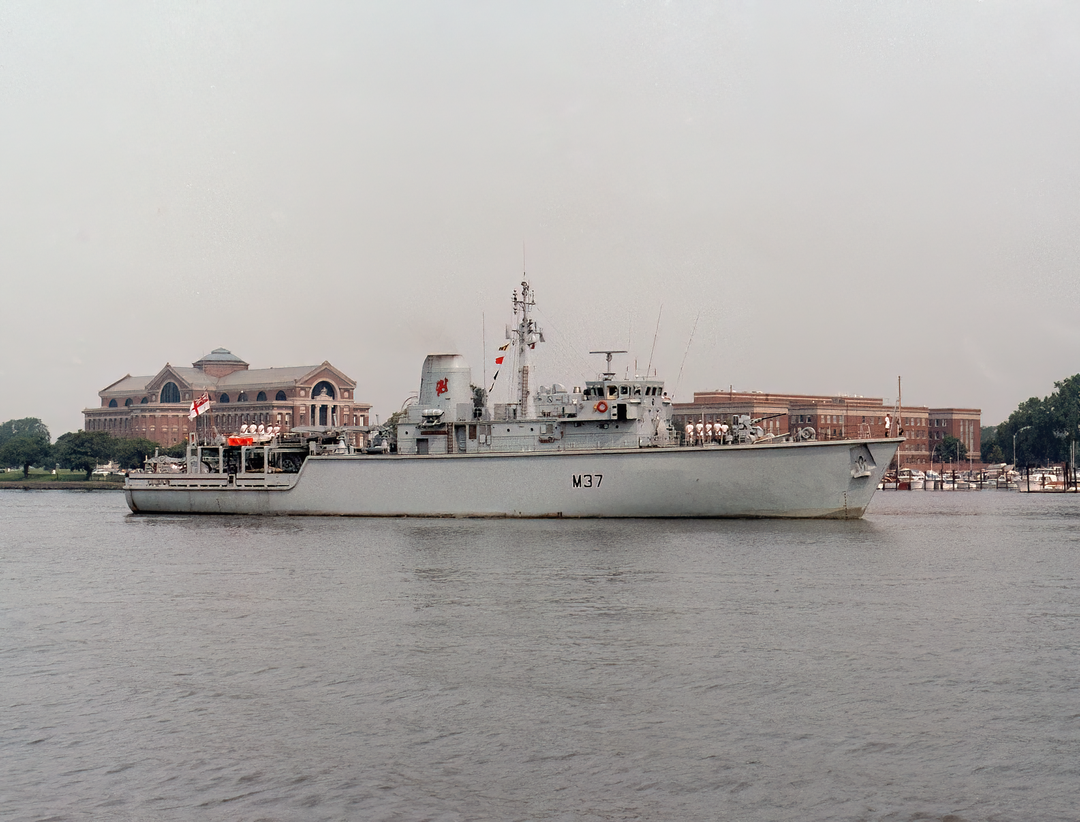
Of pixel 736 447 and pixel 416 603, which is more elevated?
pixel 736 447

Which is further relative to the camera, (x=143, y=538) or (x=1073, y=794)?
(x=143, y=538)

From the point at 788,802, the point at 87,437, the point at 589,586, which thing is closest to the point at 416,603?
the point at 589,586

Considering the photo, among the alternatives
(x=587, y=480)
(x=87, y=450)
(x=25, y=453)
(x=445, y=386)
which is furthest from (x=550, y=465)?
(x=25, y=453)

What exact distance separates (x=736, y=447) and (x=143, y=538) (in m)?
27.9

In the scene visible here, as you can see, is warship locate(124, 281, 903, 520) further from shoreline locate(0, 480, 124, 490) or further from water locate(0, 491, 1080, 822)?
shoreline locate(0, 480, 124, 490)

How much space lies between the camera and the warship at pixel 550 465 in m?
56.8

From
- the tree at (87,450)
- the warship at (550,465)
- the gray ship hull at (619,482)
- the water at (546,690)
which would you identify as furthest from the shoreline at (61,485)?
the water at (546,690)

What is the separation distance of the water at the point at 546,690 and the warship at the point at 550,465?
47.3 ft

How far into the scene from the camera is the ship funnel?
6669 centimetres

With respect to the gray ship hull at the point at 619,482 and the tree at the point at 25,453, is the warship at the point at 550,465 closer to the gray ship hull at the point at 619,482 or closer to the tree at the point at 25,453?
the gray ship hull at the point at 619,482

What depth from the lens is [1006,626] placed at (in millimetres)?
28609

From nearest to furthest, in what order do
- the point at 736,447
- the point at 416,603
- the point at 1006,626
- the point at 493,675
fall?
the point at 493,675 → the point at 1006,626 → the point at 416,603 → the point at 736,447

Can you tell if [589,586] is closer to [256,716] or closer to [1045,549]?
[256,716]

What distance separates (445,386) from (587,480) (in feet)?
39.4
